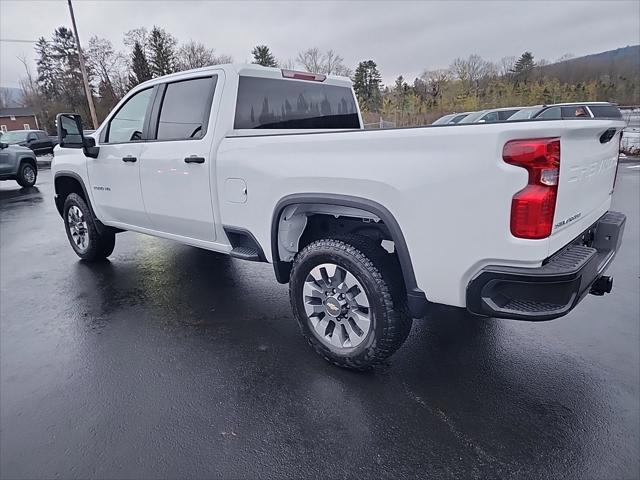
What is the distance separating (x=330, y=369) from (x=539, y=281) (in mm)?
1476

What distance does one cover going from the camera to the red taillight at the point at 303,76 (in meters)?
3.72

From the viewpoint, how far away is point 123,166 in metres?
4.07

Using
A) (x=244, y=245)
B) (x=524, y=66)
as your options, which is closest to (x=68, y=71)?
(x=244, y=245)

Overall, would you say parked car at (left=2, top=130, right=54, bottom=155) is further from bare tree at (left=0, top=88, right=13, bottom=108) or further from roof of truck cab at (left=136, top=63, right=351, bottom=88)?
bare tree at (left=0, top=88, right=13, bottom=108)

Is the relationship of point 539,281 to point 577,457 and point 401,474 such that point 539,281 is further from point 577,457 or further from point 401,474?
point 401,474

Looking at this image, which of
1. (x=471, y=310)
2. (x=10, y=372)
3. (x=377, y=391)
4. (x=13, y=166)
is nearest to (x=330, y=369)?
(x=377, y=391)

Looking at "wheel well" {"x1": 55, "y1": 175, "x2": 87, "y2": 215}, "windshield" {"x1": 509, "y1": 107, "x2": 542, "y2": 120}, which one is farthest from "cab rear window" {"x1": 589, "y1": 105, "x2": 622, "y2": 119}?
"windshield" {"x1": 509, "y1": 107, "x2": 542, "y2": 120}

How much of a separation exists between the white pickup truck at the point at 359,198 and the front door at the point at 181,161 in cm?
2

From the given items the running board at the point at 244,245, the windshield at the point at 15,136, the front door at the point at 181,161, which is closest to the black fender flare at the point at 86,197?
the front door at the point at 181,161

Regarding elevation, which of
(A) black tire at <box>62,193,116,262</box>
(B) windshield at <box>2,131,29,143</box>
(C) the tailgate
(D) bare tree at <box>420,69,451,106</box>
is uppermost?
(D) bare tree at <box>420,69,451,106</box>

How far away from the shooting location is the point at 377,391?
2.55m

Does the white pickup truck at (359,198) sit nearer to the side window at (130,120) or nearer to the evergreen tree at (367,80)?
the side window at (130,120)

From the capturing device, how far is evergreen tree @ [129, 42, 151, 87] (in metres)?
45.7

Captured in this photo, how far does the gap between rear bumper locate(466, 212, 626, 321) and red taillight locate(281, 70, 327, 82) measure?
2.60 metres
